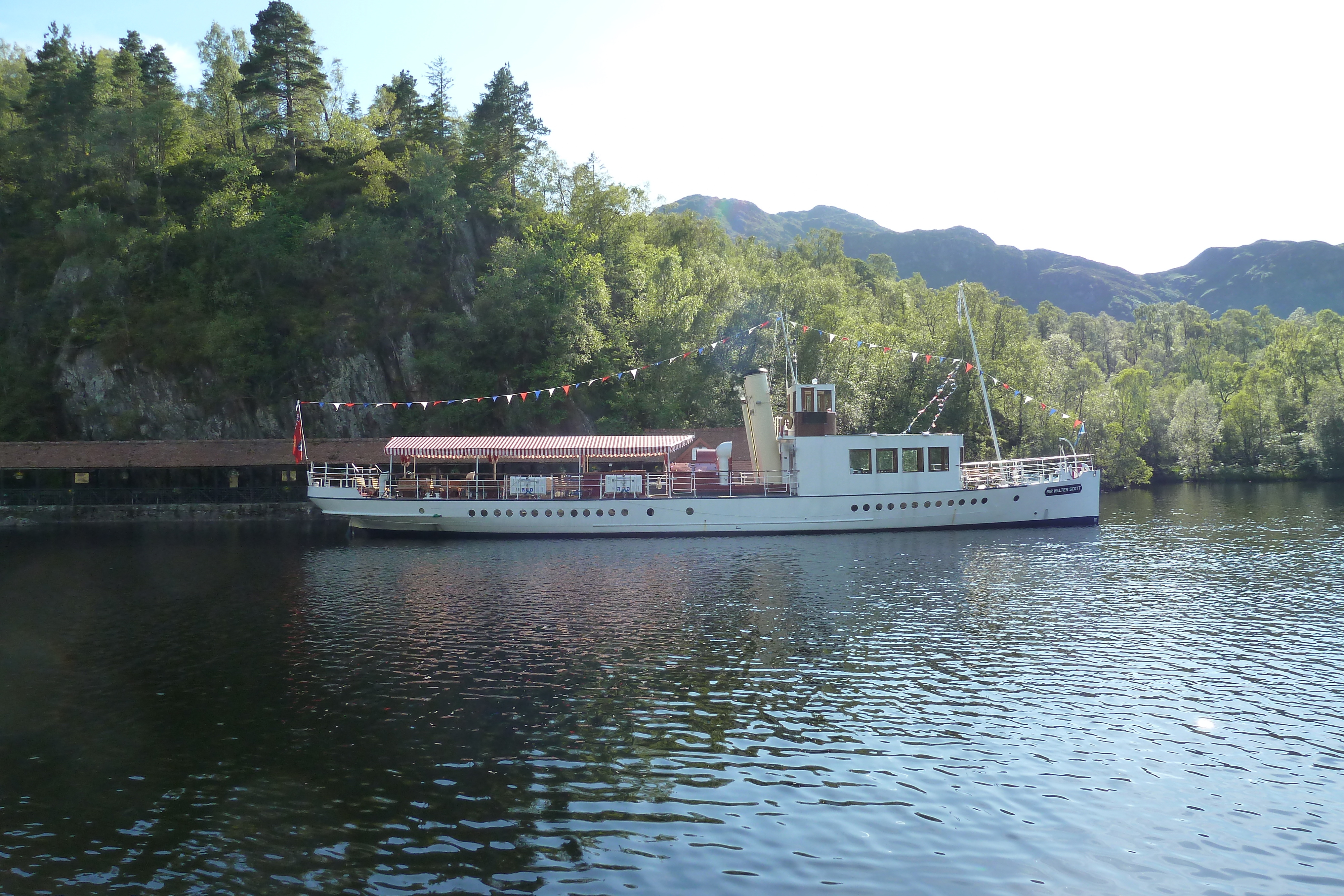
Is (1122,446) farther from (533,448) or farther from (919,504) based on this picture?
(533,448)

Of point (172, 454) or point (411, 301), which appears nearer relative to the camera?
point (172, 454)

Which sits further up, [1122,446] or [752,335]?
[752,335]

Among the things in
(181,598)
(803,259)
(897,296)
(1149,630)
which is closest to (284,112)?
(803,259)

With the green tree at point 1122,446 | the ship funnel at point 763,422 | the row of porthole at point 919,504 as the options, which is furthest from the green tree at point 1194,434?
the ship funnel at point 763,422

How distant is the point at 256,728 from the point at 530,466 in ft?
122

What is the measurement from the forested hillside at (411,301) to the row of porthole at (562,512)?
17184mm

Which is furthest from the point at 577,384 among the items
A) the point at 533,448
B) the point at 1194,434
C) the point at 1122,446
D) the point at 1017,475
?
the point at 1194,434

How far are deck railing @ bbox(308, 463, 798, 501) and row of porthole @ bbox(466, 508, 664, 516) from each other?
2.08 ft

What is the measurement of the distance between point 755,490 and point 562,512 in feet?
35.3

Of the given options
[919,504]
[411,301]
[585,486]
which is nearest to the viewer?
[919,504]

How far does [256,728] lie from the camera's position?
1580 centimetres

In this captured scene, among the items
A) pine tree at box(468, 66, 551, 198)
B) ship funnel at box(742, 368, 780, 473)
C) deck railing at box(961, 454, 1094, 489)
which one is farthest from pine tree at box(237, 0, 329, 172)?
deck railing at box(961, 454, 1094, 489)

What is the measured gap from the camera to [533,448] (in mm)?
47875

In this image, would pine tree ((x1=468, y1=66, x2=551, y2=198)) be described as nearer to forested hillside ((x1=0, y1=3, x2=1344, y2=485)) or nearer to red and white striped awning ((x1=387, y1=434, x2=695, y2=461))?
forested hillside ((x1=0, y1=3, x2=1344, y2=485))
